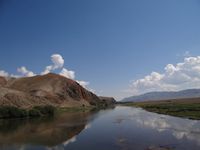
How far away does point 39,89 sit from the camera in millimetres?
155875

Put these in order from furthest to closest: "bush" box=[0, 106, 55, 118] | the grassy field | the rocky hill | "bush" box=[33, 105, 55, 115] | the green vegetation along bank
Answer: the rocky hill → "bush" box=[33, 105, 55, 115] → "bush" box=[0, 106, 55, 118] → the green vegetation along bank → the grassy field

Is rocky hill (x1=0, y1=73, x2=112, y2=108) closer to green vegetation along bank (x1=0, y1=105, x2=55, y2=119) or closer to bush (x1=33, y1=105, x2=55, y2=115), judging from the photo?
bush (x1=33, y1=105, x2=55, y2=115)

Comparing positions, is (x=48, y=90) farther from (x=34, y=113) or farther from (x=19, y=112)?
(x=19, y=112)

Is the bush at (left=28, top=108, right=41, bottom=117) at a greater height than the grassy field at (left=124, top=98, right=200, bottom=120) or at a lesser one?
greater

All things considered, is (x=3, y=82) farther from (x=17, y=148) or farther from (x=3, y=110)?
(x=17, y=148)

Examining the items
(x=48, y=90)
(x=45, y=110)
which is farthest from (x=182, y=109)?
(x=48, y=90)

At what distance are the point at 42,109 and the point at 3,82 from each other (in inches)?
3526

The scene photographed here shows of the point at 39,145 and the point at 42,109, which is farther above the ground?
the point at 42,109

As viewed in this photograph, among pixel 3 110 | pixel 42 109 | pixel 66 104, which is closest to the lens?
pixel 3 110

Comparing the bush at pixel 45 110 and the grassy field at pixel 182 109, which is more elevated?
the bush at pixel 45 110

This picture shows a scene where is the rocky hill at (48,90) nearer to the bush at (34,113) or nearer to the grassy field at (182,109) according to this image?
the bush at (34,113)

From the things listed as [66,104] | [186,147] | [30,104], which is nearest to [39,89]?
[66,104]

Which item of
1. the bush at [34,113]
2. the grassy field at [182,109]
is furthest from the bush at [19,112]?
the grassy field at [182,109]

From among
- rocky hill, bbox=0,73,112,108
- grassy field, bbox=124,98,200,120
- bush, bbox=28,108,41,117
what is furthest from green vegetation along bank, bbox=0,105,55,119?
grassy field, bbox=124,98,200,120
